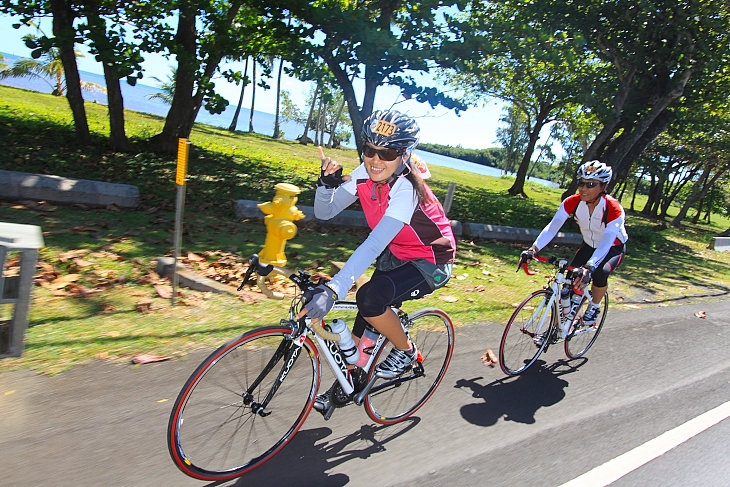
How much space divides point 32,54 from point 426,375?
35.8 feet

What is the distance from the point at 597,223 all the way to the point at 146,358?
194 inches

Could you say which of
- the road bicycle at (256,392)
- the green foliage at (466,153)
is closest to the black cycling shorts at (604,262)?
the road bicycle at (256,392)

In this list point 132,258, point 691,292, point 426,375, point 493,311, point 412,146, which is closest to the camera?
point 412,146

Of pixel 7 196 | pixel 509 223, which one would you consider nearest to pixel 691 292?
pixel 509 223

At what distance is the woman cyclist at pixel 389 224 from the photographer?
2.92 meters

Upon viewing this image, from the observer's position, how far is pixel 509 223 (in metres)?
15.7

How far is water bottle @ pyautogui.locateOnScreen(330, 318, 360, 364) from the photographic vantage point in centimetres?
318

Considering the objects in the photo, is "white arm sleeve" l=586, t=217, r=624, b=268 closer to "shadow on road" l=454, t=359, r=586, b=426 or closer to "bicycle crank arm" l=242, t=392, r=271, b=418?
"shadow on road" l=454, t=359, r=586, b=426

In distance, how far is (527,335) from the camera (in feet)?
17.3

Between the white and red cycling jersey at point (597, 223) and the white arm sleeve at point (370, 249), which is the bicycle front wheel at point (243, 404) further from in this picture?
the white and red cycling jersey at point (597, 223)

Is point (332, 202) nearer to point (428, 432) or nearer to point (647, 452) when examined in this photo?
point (428, 432)

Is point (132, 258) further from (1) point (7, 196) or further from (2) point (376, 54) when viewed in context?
(2) point (376, 54)

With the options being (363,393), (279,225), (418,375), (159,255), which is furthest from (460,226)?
(279,225)

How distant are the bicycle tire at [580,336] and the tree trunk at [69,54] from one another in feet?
38.3
